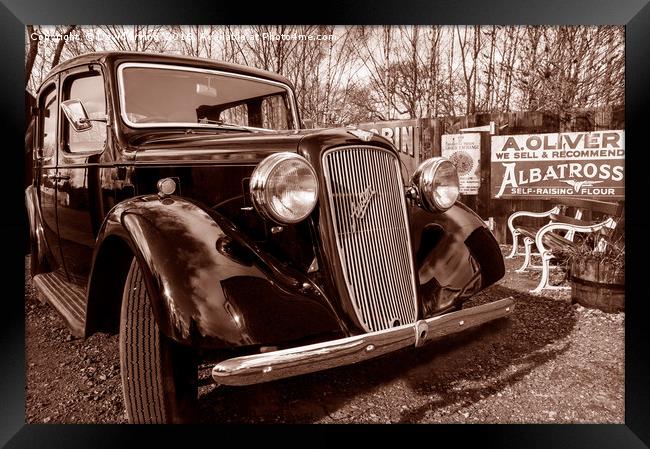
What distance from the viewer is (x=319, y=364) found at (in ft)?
4.68

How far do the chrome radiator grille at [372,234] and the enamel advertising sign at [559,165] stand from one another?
103 centimetres

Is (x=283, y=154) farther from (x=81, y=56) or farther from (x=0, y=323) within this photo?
(x=0, y=323)

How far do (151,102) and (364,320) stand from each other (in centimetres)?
143

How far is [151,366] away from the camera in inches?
62.4

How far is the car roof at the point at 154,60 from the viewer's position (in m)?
2.17

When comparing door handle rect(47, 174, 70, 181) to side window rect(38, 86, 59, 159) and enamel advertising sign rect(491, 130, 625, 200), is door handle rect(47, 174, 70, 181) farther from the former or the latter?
enamel advertising sign rect(491, 130, 625, 200)

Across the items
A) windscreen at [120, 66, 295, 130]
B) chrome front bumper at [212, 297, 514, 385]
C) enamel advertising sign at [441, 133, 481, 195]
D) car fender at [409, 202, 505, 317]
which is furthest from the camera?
enamel advertising sign at [441, 133, 481, 195]

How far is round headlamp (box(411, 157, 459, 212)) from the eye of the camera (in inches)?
81.5

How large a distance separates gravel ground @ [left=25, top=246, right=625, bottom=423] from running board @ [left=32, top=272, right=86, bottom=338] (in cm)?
10

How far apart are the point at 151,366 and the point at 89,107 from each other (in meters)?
1.41

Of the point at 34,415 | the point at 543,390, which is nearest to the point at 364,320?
the point at 543,390

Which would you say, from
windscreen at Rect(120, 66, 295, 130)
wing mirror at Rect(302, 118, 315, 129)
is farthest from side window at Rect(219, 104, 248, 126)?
wing mirror at Rect(302, 118, 315, 129)
